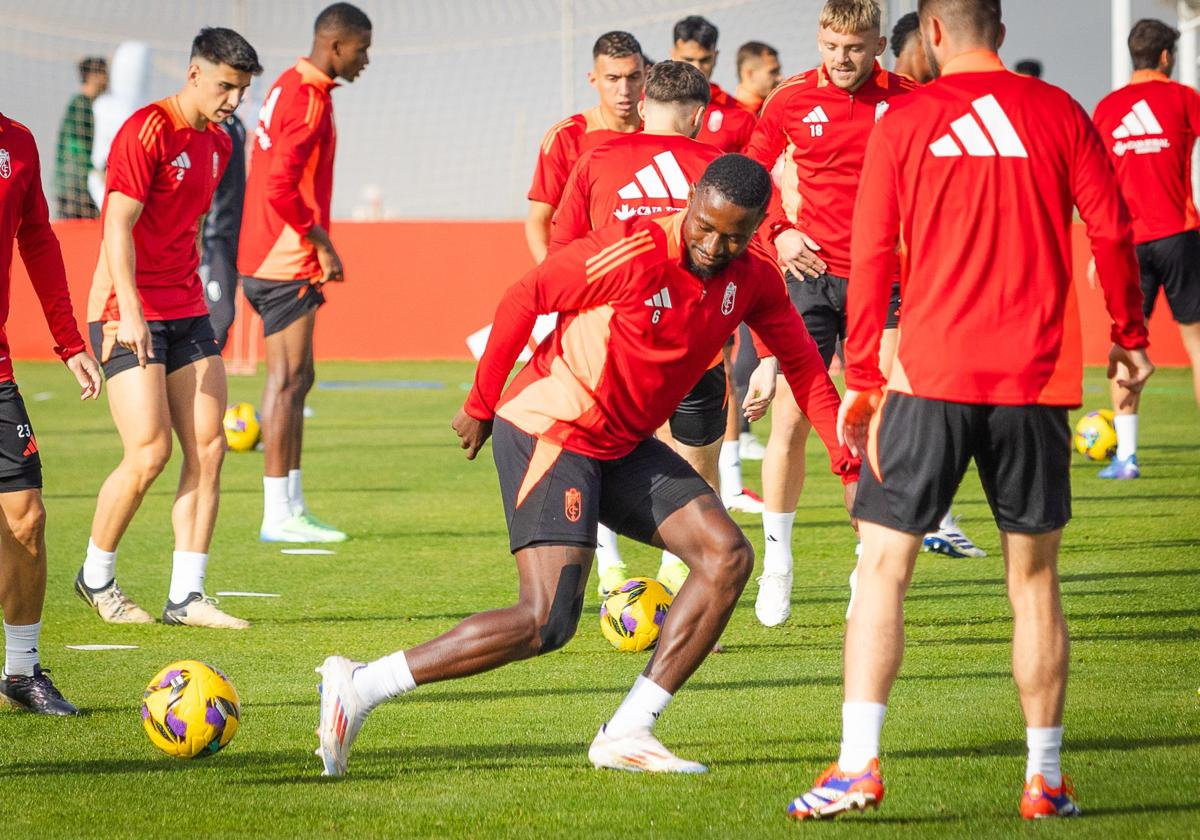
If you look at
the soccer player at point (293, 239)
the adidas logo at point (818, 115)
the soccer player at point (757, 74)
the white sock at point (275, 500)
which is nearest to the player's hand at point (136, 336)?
the soccer player at point (293, 239)

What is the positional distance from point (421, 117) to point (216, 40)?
66.6 feet

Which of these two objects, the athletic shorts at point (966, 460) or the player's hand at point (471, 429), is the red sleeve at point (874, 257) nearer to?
the athletic shorts at point (966, 460)

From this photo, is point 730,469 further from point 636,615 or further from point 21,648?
point 21,648

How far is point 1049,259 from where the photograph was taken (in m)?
4.34

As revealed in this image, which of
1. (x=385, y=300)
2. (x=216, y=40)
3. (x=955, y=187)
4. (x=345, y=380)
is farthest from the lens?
(x=385, y=300)

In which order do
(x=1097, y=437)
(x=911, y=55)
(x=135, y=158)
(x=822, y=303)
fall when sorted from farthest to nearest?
(x=1097, y=437), (x=911, y=55), (x=822, y=303), (x=135, y=158)

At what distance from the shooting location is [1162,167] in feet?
37.8

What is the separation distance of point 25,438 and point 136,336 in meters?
1.32

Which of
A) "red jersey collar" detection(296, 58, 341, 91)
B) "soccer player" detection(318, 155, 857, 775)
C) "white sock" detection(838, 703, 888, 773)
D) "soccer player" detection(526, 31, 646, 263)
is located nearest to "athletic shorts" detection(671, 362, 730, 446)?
"soccer player" detection(526, 31, 646, 263)

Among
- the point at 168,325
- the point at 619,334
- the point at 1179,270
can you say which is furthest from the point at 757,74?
the point at 619,334

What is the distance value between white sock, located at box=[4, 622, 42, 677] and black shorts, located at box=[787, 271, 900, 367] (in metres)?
3.57

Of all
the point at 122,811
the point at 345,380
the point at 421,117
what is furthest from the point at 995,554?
the point at 421,117

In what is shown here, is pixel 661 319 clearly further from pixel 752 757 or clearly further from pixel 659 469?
pixel 752 757

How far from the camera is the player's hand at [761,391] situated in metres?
6.20
